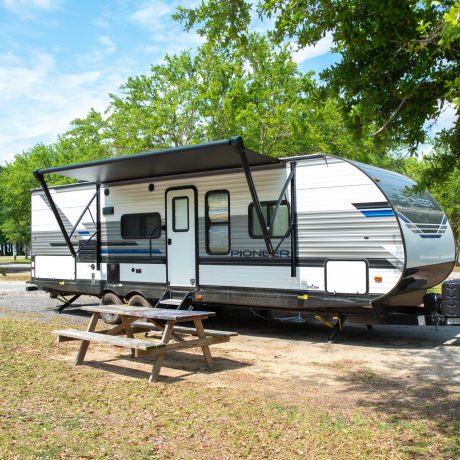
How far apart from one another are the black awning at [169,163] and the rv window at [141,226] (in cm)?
75

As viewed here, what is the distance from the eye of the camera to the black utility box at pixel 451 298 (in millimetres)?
7965

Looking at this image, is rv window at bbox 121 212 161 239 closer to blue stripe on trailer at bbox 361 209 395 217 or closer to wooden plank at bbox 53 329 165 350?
wooden plank at bbox 53 329 165 350

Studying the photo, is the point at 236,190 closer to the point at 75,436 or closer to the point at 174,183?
the point at 174,183

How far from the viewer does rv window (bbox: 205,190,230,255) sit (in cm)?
970

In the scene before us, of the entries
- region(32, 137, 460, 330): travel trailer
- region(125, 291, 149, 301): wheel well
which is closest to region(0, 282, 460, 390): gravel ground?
region(32, 137, 460, 330): travel trailer

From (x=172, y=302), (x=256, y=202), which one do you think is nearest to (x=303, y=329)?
(x=172, y=302)

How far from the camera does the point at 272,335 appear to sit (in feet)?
32.6

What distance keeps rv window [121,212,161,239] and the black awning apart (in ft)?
2.45

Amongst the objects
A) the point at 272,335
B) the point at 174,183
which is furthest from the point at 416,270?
the point at 174,183

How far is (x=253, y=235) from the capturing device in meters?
9.32

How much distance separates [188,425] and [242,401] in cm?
83

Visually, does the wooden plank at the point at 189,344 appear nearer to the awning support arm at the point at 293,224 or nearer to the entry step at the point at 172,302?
the awning support arm at the point at 293,224

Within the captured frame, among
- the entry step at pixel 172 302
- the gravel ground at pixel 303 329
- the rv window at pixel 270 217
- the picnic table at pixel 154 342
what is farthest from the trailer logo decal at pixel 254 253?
the picnic table at pixel 154 342

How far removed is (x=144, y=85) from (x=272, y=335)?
1641 centimetres
